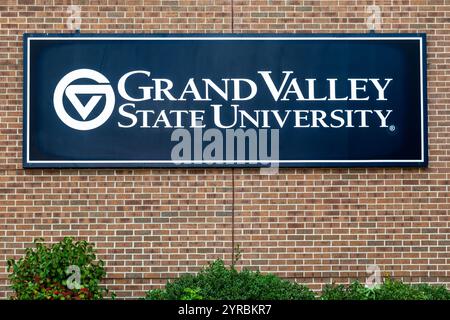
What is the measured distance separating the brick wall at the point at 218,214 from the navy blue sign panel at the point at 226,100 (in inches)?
8.5

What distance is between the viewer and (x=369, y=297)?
993 cm

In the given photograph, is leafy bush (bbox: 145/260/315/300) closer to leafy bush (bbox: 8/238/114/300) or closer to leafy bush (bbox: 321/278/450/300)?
leafy bush (bbox: 321/278/450/300)

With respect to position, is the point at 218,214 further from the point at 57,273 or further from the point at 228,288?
the point at 57,273

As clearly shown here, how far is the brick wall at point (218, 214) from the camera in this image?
36.7 ft

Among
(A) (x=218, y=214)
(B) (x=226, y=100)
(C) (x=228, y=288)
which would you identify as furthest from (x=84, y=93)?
(C) (x=228, y=288)

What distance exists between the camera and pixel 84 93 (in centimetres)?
1132

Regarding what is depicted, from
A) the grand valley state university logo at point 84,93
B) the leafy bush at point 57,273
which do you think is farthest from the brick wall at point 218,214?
the grand valley state university logo at point 84,93

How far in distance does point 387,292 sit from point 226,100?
3.43 m

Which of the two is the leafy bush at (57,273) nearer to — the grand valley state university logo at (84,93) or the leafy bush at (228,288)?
the leafy bush at (228,288)

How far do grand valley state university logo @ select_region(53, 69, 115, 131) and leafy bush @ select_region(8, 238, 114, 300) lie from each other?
1670 mm

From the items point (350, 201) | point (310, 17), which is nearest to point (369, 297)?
point (350, 201)

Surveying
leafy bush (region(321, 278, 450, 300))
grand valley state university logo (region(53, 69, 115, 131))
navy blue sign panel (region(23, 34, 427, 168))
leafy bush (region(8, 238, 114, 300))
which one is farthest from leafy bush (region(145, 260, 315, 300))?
grand valley state university logo (region(53, 69, 115, 131))
